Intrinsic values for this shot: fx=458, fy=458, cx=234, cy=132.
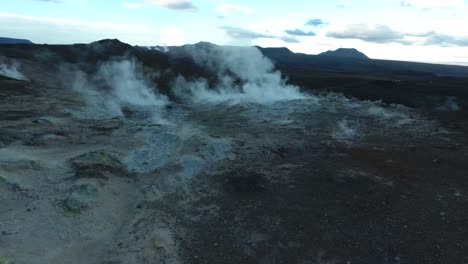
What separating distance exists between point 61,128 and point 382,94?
27.2m

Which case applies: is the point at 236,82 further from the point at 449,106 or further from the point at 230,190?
the point at 230,190

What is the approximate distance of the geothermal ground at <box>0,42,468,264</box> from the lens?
1054cm

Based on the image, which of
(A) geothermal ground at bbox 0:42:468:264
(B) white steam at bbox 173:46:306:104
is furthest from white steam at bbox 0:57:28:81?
(A) geothermal ground at bbox 0:42:468:264

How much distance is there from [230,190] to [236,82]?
90.1 ft

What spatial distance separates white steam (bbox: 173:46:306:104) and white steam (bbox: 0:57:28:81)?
11.8 meters

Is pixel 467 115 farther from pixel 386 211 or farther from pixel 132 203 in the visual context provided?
pixel 132 203

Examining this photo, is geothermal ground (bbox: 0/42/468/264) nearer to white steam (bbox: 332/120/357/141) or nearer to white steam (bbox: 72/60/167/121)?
white steam (bbox: 332/120/357/141)

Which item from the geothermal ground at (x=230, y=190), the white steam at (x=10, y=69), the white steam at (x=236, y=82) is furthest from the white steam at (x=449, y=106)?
the white steam at (x=10, y=69)

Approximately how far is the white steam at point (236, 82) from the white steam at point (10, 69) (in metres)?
11.8

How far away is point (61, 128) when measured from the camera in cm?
1897

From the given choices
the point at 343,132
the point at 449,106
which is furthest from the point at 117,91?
the point at 449,106

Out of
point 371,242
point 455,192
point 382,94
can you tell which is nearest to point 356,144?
point 455,192

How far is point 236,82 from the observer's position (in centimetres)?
4038

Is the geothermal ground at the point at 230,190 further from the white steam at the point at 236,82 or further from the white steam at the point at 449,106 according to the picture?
the white steam at the point at 449,106
